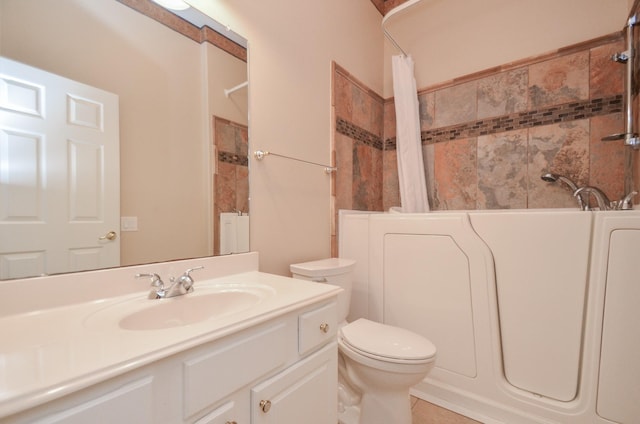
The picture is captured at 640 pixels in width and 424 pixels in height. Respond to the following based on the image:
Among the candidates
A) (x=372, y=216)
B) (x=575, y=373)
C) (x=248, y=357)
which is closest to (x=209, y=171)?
(x=248, y=357)

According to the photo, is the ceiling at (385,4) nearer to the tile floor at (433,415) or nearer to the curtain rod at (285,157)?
the curtain rod at (285,157)

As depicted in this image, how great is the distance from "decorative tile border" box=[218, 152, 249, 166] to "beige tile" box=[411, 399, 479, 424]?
5.18ft

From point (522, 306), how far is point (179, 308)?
5.00ft

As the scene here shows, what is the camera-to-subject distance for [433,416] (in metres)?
1.47

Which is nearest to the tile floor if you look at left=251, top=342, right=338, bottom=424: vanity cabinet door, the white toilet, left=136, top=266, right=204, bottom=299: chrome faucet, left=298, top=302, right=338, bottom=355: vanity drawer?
the white toilet

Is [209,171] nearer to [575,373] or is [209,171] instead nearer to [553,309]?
[553,309]

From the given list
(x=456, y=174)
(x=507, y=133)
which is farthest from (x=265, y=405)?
(x=507, y=133)

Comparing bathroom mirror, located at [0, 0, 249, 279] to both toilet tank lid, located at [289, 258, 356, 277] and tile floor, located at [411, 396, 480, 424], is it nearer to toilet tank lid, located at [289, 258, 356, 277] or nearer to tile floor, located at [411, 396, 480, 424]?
toilet tank lid, located at [289, 258, 356, 277]

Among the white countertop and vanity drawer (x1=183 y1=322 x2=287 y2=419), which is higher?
the white countertop

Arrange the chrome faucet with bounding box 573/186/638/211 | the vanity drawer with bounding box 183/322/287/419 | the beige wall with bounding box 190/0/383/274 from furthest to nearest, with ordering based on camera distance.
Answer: the chrome faucet with bounding box 573/186/638/211, the beige wall with bounding box 190/0/383/274, the vanity drawer with bounding box 183/322/287/419

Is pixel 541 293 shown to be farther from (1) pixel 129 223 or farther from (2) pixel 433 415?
(1) pixel 129 223

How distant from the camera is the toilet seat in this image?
114 centimetres

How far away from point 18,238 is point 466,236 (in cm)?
176

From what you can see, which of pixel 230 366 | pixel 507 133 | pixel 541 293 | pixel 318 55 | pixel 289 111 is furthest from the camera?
pixel 507 133
